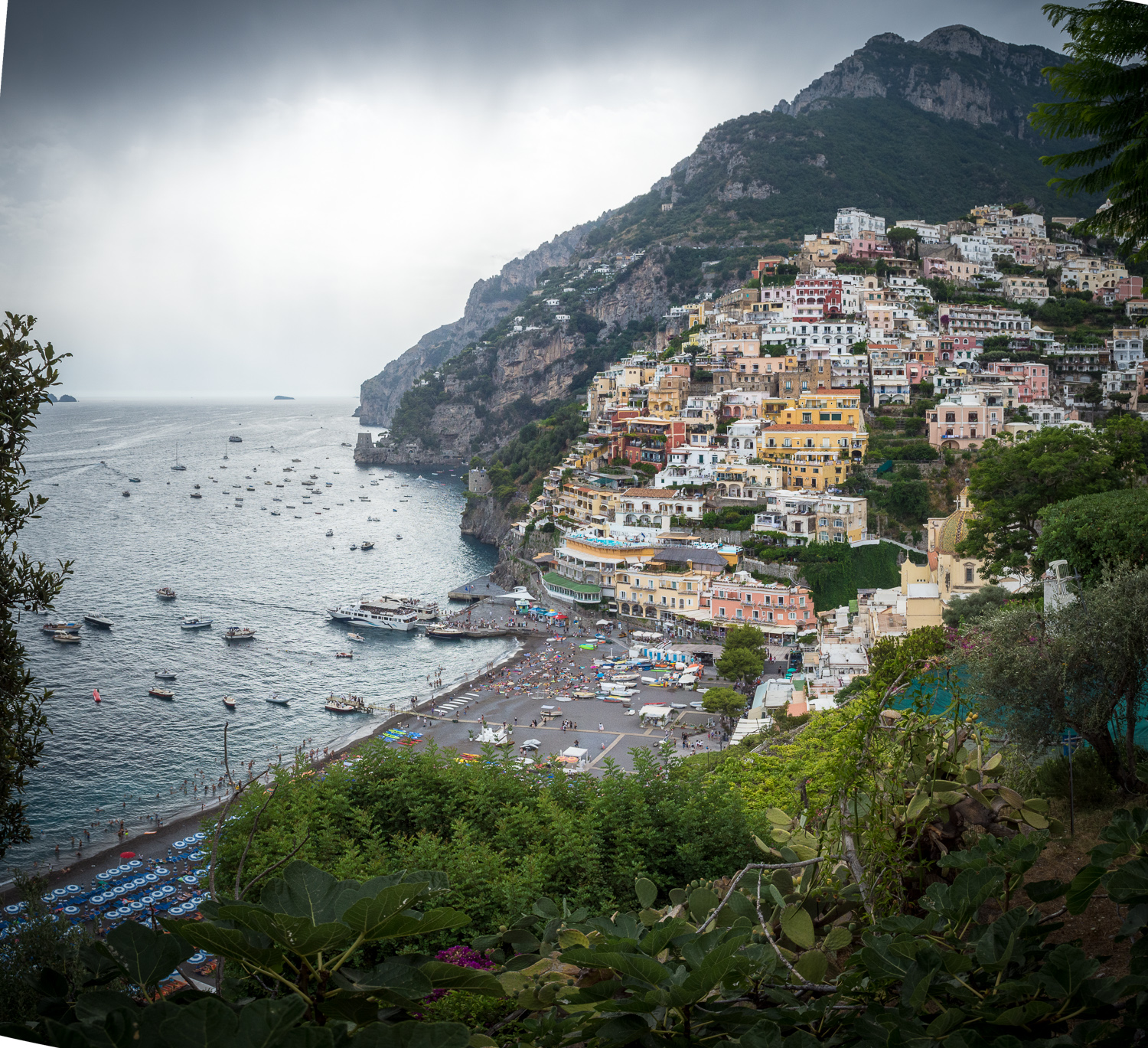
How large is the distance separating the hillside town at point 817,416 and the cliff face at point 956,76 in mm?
5265

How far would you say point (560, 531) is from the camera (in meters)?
23.9

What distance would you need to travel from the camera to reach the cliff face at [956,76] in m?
3.67

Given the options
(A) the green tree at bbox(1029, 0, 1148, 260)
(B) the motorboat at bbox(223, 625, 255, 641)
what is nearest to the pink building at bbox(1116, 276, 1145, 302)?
(B) the motorboat at bbox(223, 625, 255, 641)

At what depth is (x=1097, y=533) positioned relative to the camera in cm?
534

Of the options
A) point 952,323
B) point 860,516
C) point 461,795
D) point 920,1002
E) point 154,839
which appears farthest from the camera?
point 952,323

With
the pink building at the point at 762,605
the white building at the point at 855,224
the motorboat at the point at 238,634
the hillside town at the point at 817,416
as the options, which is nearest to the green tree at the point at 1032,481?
the hillside town at the point at 817,416

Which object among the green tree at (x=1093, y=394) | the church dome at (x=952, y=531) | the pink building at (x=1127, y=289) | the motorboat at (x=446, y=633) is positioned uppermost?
the pink building at (x=1127, y=289)

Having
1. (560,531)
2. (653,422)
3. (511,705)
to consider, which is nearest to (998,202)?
(653,422)

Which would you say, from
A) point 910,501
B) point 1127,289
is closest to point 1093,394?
point 1127,289

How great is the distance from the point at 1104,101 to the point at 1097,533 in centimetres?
394

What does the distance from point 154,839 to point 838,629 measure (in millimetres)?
10393

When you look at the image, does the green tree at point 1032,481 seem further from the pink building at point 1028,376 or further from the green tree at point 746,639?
the pink building at point 1028,376

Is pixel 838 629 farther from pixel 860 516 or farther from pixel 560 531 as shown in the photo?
pixel 560 531

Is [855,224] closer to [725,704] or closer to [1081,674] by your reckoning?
[725,704]
